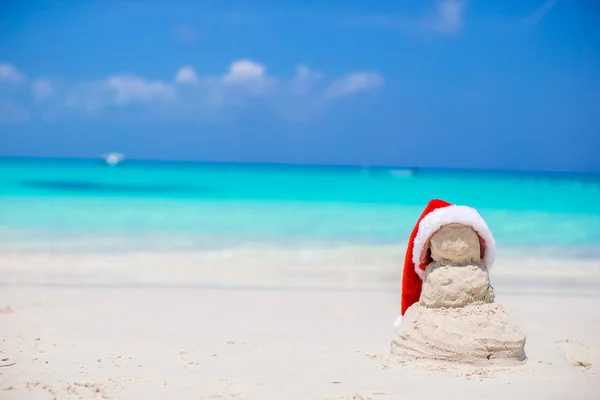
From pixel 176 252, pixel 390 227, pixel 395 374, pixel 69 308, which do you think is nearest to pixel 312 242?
pixel 176 252

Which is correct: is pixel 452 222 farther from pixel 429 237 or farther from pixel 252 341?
pixel 252 341

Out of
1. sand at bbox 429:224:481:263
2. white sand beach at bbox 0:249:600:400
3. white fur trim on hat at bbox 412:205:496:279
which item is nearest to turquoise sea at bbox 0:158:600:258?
white sand beach at bbox 0:249:600:400

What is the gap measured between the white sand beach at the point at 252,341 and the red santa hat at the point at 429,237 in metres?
0.55

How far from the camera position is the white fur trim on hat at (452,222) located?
181 inches

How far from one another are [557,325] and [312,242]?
6.65m

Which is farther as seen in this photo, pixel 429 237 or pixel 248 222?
pixel 248 222

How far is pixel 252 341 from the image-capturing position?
5438 millimetres

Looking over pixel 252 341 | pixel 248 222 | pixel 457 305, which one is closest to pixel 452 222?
pixel 457 305

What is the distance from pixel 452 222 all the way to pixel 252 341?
190 cm

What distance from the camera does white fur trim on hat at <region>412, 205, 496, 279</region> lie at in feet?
15.0

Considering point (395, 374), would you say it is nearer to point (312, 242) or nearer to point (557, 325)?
point (557, 325)

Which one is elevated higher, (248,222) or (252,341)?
(248,222)

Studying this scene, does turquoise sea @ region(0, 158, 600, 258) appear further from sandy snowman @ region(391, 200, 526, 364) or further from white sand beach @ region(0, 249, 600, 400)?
sandy snowman @ region(391, 200, 526, 364)

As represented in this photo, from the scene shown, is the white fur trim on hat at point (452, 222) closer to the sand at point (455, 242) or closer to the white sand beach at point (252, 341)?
the sand at point (455, 242)
